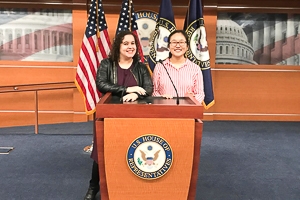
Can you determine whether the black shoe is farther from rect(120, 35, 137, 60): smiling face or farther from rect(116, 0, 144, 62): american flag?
rect(116, 0, 144, 62): american flag

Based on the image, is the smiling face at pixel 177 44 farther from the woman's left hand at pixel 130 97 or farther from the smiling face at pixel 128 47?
the woman's left hand at pixel 130 97

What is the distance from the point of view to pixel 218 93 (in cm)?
654

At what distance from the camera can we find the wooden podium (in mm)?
1878

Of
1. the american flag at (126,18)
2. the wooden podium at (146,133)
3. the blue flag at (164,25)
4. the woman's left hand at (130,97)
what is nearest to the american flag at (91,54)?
the american flag at (126,18)

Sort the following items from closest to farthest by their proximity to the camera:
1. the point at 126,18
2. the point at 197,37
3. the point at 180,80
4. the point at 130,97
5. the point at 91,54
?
the point at 130,97
the point at 180,80
the point at 91,54
the point at 126,18
the point at 197,37

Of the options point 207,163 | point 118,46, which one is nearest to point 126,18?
point 118,46

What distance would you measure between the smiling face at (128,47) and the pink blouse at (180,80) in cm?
28

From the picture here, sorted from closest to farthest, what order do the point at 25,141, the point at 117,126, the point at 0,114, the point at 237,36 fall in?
the point at 117,126
the point at 25,141
the point at 0,114
the point at 237,36

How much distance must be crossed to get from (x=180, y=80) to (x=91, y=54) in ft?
5.42

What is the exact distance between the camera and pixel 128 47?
2.38 m

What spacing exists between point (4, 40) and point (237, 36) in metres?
4.40

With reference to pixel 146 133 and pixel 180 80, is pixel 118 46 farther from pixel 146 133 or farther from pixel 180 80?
pixel 146 133

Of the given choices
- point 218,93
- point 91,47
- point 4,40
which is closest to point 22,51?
point 4,40

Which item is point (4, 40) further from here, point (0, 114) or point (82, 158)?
point (82, 158)
